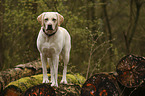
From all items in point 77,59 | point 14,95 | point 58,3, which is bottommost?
point 77,59

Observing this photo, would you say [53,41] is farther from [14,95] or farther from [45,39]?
[14,95]

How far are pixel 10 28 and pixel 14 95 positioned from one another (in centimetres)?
444

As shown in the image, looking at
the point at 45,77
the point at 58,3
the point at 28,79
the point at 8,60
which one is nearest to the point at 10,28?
the point at 8,60

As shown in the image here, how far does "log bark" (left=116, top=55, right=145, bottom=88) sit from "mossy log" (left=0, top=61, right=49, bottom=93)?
311 centimetres

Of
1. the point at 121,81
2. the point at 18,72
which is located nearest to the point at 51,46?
the point at 121,81

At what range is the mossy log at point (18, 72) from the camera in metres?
5.23

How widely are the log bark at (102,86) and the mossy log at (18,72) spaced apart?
250 centimetres

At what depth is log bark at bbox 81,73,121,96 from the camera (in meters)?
3.71

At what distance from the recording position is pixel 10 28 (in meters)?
8.09

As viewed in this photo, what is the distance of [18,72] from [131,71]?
136 inches

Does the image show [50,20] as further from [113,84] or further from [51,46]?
[113,84]

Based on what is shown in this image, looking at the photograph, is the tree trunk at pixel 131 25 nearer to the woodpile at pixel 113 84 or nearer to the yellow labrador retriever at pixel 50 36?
the woodpile at pixel 113 84

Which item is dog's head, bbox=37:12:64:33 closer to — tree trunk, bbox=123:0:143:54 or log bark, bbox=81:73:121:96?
log bark, bbox=81:73:121:96

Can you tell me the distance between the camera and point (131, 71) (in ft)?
12.9
